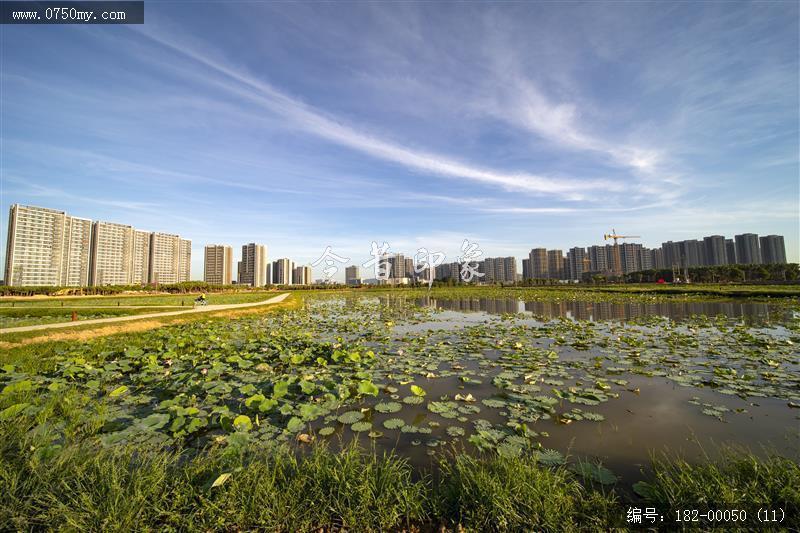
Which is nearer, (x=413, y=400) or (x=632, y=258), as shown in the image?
(x=413, y=400)

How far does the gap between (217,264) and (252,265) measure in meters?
9.94

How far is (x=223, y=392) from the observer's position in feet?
20.8

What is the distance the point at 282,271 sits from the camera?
4759 inches

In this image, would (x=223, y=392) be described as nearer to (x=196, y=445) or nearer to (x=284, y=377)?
(x=284, y=377)

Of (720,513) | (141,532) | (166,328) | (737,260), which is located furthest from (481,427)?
(737,260)

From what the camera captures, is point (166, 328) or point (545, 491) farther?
point (166, 328)

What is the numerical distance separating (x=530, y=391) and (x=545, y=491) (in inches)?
139

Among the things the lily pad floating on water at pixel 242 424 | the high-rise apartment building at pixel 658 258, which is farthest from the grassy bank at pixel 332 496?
the high-rise apartment building at pixel 658 258

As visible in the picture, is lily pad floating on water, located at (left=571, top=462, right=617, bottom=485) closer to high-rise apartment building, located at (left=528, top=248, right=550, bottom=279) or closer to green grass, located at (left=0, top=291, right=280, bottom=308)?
green grass, located at (left=0, top=291, right=280, bottom=308)

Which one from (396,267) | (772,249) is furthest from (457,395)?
(772,249)

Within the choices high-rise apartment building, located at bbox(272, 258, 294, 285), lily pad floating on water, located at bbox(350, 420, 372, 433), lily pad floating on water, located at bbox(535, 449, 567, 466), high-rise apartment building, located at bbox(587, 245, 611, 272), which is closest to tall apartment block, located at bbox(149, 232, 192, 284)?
high-rise apartment building, located at bbox(272, 258, 294, 285)

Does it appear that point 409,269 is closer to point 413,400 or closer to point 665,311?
point 665,311

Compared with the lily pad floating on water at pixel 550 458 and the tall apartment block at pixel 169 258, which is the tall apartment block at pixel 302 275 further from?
the lily pad floating on water at pixel 550 458

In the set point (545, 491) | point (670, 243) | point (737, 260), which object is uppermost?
point (670, 243)
